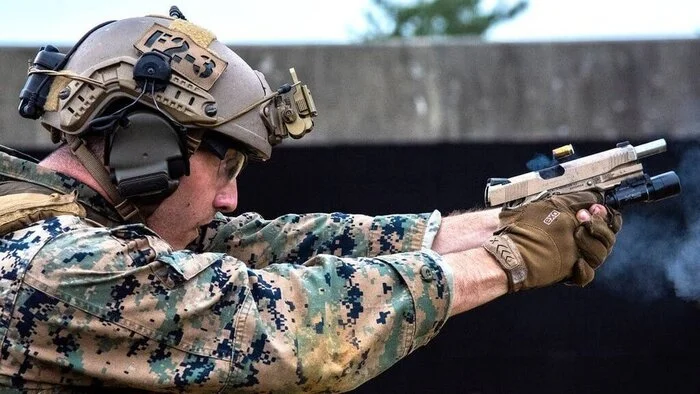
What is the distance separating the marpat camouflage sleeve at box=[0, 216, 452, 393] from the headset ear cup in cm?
15

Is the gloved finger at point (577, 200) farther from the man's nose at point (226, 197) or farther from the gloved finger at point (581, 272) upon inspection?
the man's nose at point (226, 197)

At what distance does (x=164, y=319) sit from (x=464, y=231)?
3.76ft

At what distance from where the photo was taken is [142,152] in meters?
2.99

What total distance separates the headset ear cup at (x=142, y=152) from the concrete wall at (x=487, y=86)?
2855mm

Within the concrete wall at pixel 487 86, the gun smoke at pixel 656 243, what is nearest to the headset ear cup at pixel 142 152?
the gun smoke at pixel 656 243

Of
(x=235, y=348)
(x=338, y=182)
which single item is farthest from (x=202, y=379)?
(x=338, y=182)

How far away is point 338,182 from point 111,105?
2.66m

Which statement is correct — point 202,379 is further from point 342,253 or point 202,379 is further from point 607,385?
point 607,385

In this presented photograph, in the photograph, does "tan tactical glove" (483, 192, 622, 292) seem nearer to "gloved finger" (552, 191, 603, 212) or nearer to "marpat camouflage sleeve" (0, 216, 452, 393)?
"gloved finger" (552, 191, 603, 212)

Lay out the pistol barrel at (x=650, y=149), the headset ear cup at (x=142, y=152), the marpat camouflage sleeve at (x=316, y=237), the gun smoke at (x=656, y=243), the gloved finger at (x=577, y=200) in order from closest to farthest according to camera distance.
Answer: the headset ear cup at (x=142, y=152)
the gloved finger at (x=577, y=200)
the pistol barrel at (x=650, y=149)
the marpat camouflage sleeve at (x=316, y=237)
the gun smoke at (x=656, y=243)

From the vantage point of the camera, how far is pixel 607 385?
562 cm

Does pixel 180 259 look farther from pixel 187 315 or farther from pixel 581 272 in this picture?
pixel 581 272

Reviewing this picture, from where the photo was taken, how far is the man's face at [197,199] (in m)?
3.19

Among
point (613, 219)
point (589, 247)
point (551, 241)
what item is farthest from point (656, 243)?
point (551, 241)
